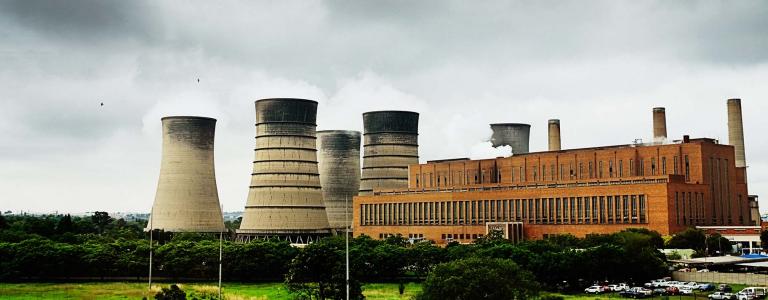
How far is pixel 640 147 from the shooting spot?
80.8 m

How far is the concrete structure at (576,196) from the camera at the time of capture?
242ft

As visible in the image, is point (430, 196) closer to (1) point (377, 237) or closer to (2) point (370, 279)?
(1) point (377, 237)

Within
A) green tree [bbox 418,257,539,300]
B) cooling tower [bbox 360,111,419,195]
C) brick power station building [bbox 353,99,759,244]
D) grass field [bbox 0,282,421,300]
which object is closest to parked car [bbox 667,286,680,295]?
green tree [bbox 418,257,539,300]

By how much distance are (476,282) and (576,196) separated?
4559 cm

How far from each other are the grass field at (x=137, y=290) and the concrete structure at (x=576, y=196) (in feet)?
84.7

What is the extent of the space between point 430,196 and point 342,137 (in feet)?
54.2

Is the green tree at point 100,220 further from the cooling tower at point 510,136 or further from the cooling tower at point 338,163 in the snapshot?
the cooling tower at point 510,136

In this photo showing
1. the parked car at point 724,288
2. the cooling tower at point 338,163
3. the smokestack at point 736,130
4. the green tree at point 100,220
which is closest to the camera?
the parked car at point 724,288

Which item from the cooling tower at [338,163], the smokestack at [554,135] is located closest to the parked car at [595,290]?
the smokestack at [554,135]

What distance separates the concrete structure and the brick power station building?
0.31ft

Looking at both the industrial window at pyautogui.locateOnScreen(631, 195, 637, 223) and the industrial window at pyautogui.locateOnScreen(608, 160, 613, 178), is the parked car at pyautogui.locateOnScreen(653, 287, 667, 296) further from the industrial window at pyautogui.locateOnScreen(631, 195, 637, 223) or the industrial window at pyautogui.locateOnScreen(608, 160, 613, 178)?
the industrial window at pyautogui.locateOnScreen(608, 160, 613, 178)

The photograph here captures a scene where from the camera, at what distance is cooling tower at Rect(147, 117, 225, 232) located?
259 feet

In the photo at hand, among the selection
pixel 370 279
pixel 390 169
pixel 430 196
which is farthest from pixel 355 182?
pixel 370 279

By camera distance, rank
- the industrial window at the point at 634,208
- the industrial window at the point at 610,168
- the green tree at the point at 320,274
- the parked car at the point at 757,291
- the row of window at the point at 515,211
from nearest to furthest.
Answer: the green tree at the point at 320,274 < the parked car at the point at 757,291 < the industrial window at the point at 634,208 < the row of window at the point at 515,211 < the industrial window at the point at 610,168
